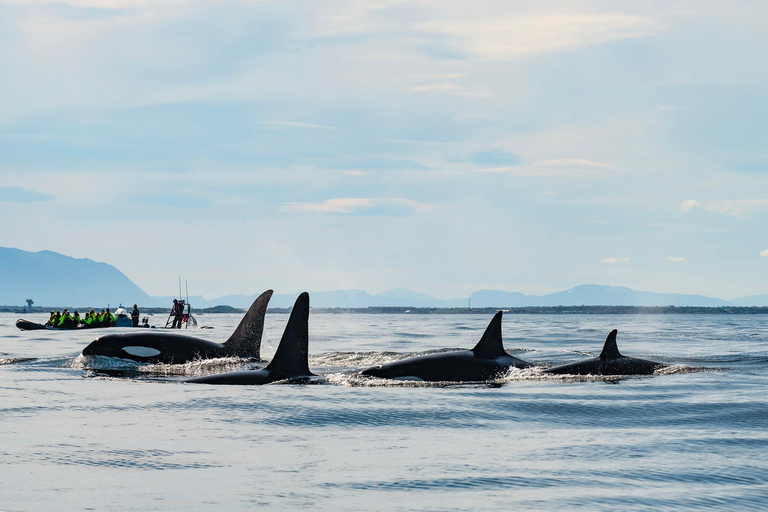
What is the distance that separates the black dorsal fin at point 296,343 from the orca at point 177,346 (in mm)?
4264

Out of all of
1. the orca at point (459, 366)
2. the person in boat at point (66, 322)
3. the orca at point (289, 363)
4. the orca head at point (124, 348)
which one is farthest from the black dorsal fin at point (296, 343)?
the person in boat at point (66, 322)

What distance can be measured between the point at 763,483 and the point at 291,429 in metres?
5.93

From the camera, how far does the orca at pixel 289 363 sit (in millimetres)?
16141

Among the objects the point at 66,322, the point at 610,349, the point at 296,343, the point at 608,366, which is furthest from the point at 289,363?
the point at 66,322

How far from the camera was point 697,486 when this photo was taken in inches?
308

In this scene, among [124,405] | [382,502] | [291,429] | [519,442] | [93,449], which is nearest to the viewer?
[382,502]

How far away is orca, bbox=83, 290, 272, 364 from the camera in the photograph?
20391 millimetres

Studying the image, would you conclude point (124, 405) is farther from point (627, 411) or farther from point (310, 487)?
point (627, 411)

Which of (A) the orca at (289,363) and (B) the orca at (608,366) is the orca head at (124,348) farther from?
(B) the orca at (608,366)

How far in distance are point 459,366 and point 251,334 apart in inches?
232

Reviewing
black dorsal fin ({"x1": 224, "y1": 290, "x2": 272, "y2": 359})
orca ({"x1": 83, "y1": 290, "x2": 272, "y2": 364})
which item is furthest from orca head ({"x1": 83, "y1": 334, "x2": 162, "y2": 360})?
black dorsal fin ({"x1": 224, "y1": 290, "x2": 272, "y2": 359})

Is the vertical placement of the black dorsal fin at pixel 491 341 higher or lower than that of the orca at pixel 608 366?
higher

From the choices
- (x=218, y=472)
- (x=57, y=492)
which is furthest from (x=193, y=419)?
(x=57, y=492)

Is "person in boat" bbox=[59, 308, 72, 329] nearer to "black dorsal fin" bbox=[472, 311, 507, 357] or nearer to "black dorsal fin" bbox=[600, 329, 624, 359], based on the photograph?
"black dorsal fin" bbox=[472, 311, 507, 357]
